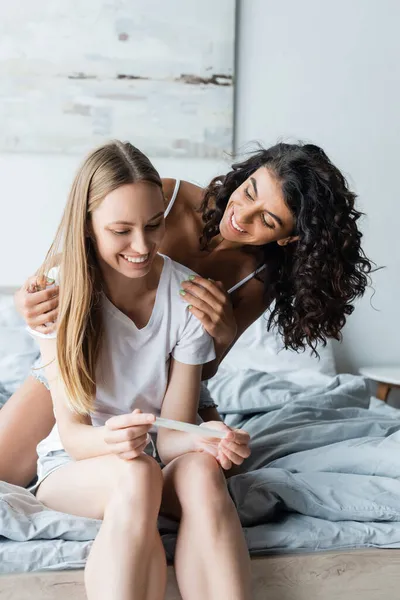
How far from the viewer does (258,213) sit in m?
1.55

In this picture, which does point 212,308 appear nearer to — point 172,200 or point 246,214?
point 246,214

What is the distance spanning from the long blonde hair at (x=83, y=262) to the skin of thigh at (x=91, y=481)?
12 centimetres

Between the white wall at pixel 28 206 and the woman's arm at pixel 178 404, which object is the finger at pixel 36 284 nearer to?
the woman's arm at pixel 178 404

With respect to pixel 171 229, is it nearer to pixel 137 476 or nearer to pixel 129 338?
pixel 129 338

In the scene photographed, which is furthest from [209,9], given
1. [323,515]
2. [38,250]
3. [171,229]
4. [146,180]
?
[323,515]

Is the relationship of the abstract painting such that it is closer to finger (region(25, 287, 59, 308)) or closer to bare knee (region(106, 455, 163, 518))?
finger (region(25, 287, 59, 308))

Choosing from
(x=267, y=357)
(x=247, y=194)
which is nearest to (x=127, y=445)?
(x=247, y=194)

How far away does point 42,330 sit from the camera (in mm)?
1436

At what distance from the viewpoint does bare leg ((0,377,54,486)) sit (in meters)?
1.65

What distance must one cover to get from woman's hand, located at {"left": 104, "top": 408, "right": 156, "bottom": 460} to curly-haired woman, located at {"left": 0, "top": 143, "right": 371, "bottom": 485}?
276mm

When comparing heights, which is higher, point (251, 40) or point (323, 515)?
point (251, 40)

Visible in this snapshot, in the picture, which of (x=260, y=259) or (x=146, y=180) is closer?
(x=146, y=180)

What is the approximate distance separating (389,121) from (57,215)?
137cm

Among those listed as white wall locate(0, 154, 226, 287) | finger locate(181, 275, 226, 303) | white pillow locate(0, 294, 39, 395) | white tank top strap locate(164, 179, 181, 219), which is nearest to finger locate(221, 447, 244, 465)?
finger locate(181, 275, 226, 303)
